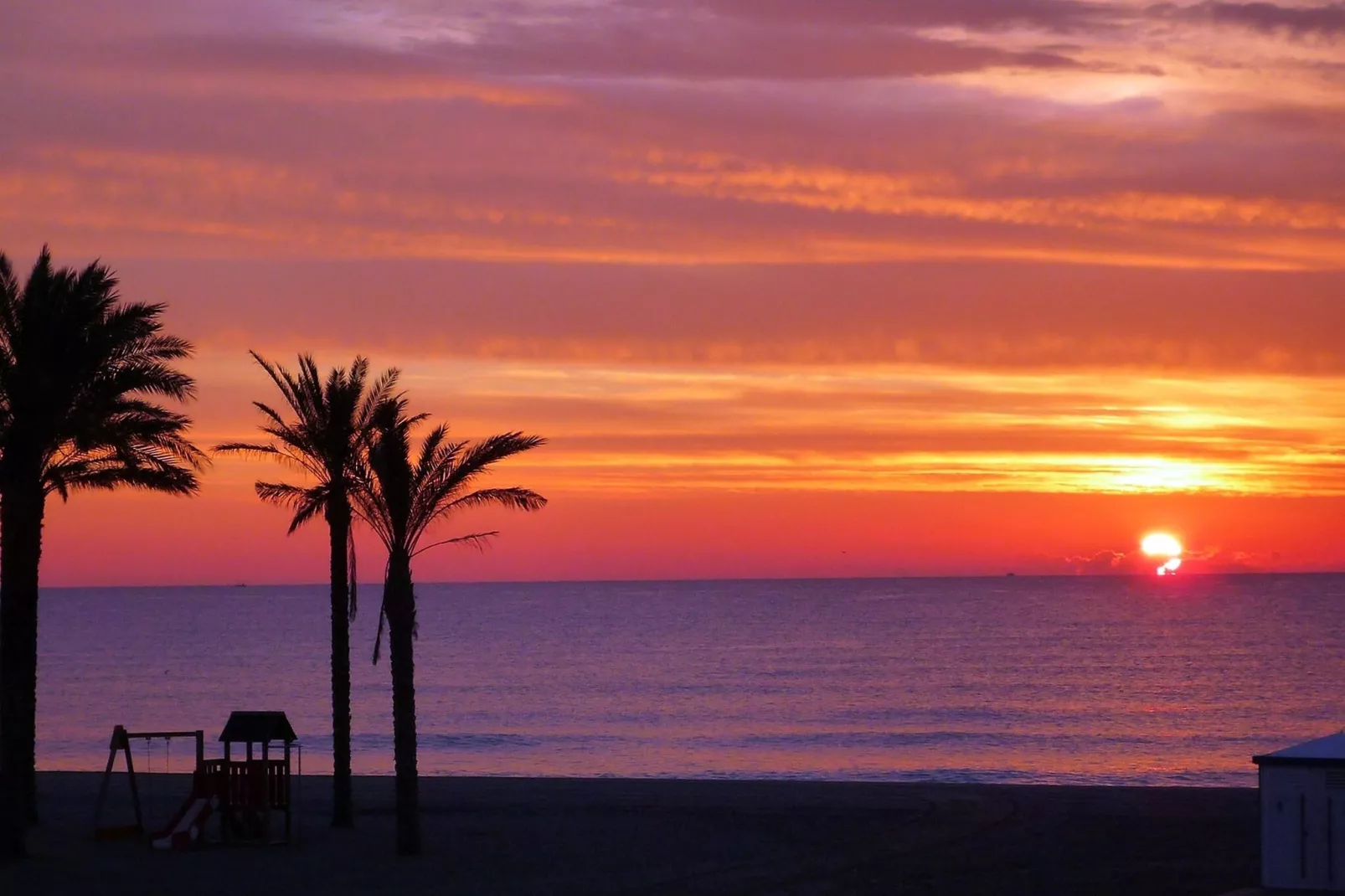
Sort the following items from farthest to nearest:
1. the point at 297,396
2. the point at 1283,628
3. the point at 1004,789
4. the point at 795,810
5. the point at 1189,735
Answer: the point at 1283,628 → the point at 1189,735 → the point at 1004,789 → the point at 795,810 → the point at 297,396

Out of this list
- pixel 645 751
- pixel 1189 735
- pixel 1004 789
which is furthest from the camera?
pixel 1189 735

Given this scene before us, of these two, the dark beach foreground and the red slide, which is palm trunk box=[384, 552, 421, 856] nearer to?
the dark beach foreground

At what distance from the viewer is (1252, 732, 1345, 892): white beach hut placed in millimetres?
18375

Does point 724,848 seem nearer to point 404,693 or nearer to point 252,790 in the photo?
point 404,693

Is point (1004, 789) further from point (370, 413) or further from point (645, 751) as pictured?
point (645, 751)

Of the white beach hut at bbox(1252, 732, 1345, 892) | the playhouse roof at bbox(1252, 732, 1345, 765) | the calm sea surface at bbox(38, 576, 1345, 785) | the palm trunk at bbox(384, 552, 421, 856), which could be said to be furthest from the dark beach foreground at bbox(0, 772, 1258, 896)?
the calm sea surface at bbox(38, 576, 1345, 785)

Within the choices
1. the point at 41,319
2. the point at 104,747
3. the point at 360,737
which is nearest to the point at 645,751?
the point at 360,737

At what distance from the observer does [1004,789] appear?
33562 millimetres

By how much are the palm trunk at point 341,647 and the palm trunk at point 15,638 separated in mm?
4812

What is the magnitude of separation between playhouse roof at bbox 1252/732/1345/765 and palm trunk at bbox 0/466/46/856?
1709cm

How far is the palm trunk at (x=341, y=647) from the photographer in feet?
86.2

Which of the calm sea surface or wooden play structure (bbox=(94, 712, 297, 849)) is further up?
wooden play structure (bbox=(94, 712, 297, 849))

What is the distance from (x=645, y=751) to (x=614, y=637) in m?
96.2

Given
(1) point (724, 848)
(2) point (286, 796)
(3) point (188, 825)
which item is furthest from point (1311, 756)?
(3) point (188, 825)
